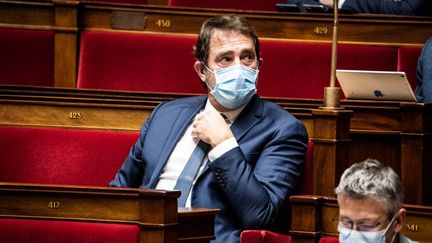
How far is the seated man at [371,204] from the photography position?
2.36 feet

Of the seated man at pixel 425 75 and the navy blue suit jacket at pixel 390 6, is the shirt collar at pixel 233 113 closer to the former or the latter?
the seated man at pixel 425 75

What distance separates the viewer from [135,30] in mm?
1408

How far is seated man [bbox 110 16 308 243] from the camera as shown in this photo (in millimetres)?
971

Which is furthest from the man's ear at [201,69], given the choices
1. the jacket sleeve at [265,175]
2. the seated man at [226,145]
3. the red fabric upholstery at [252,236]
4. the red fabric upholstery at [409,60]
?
the red fabric upholstery at [409,60]

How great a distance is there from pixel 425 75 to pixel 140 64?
0.36 meters

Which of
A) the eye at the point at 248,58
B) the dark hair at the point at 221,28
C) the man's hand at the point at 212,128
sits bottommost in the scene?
the man's hand at the point at 212,128

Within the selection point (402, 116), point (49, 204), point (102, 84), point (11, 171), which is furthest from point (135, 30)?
point (49, 204)

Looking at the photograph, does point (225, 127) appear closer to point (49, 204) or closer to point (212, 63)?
point (212, 63)

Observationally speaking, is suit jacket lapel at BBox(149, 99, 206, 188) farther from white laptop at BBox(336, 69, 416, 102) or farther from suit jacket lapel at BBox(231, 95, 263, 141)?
white laptop at BBox(336, 69, 416, 102)

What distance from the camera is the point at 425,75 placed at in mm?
1269

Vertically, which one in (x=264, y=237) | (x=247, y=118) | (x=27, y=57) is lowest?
(x=264, y=237)

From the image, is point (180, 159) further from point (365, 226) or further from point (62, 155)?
point (365, 226)

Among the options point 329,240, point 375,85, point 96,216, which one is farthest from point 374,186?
point 375,85

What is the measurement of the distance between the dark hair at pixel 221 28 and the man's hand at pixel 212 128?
0.27 feet
